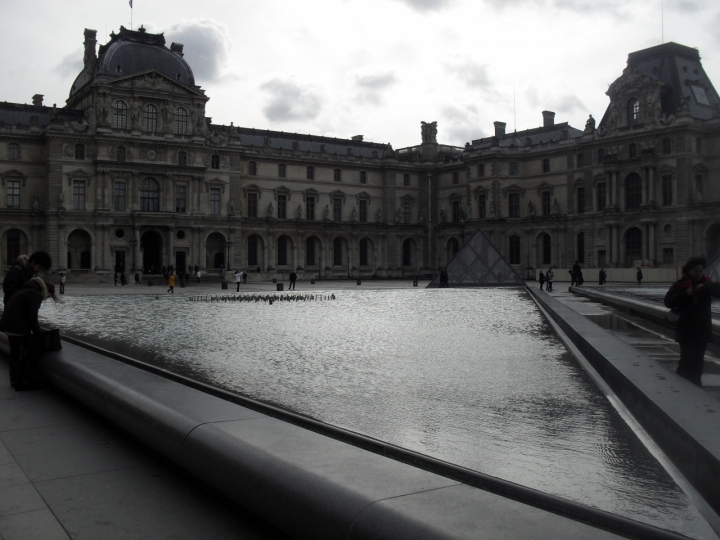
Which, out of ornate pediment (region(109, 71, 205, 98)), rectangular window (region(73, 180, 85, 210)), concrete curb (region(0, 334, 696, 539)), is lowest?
concrete curb (region(0, 334, 696, 539))

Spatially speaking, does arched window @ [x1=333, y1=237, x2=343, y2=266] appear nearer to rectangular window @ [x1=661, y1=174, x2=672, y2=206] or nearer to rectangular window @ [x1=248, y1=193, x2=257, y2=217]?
rectangular window @ [x1=248, y1=193, x2=257, y2=217]

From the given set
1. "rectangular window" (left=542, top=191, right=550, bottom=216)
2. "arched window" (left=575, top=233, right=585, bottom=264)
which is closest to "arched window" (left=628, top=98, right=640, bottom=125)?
"rectangular window" (left=542, top=191, right=550, bottom=216)

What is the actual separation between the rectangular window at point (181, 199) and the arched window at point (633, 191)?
3980 centimetres

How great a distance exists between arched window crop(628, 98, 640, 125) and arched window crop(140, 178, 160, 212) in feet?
140

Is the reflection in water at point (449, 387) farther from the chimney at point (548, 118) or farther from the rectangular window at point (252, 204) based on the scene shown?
the chimney at point (548, 118)

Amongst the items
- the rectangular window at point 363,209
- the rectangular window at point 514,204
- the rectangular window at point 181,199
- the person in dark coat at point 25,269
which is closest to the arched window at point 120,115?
the rectangular window at point 181,199

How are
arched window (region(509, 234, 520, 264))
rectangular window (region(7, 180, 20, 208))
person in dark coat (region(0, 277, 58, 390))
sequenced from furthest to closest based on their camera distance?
arched window (region(509, 234, 520, 264)), rectangular window (region(7, 180, 20, 208)), person in dark coat (region(0, 277, 58, 390))

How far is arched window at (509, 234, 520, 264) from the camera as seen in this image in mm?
72812

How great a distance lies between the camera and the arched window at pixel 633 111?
62.7 m

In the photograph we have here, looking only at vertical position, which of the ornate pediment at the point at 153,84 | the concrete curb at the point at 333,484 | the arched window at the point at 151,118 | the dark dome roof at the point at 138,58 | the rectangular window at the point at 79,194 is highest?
the dark dome roof at the point at 138,58

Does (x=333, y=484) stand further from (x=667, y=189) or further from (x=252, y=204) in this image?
(x=252, y=204)

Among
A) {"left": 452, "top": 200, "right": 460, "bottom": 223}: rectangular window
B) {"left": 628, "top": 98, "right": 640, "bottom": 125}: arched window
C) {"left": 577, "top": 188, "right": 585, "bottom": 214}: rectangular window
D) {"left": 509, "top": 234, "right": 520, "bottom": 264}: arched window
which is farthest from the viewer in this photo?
{"left": 452, "top": 200, "right": 460, "bottom": 223}: rectangular window

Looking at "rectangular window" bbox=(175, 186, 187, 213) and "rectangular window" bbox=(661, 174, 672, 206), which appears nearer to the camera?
"rectangular window" bbox=(661, 174, 672, 206)

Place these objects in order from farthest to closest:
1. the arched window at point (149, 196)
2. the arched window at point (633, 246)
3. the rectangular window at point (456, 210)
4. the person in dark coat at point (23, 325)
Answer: the rectangular window at point (456, 210)
the arched window at point (149, 196)
the arched window at point (633, 246)
the person in dark coat at point (23, 325)
